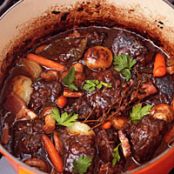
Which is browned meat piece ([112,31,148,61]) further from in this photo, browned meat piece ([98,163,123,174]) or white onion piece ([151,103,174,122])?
browned meat piece ([98,163,123,174])

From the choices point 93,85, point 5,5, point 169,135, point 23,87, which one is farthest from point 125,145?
point 5,5

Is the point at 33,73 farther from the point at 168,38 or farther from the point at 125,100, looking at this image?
the point at 168,38

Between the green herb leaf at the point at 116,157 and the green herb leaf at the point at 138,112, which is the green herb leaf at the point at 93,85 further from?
the green herb leaf at the point at 116,157

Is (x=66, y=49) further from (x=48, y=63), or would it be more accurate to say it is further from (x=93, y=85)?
(x=93, y=85)

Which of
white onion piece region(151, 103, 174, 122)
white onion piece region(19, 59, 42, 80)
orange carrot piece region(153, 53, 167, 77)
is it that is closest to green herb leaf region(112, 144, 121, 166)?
white onion piece region(151, 103, 174, 122)

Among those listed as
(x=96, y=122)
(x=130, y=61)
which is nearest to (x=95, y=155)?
(x=96, y=122)

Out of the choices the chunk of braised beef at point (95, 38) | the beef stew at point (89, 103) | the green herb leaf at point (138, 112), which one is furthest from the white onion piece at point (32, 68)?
the green herb leaf at point (138, 112)
